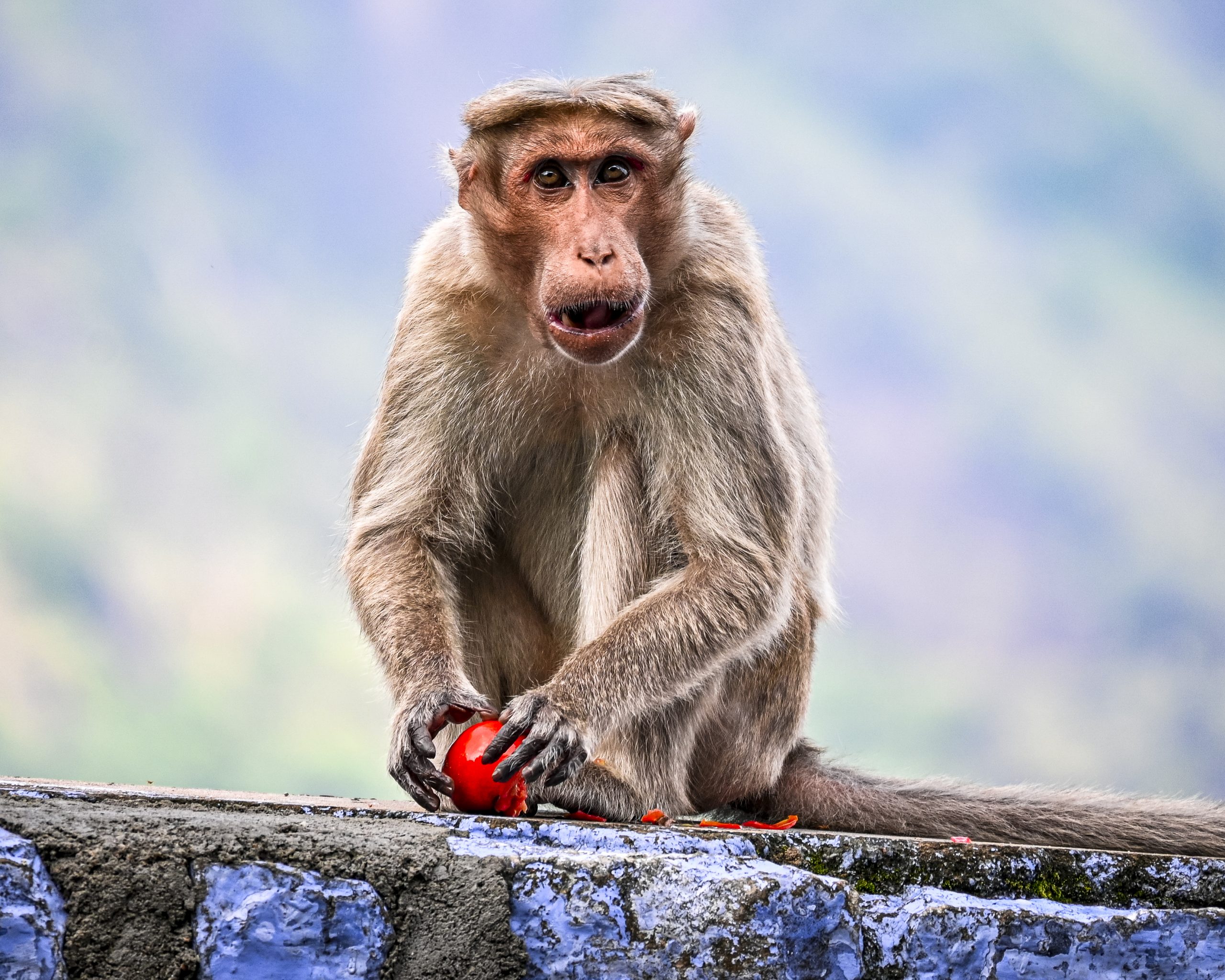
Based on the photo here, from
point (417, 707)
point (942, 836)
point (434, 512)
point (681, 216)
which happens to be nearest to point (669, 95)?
point (681, 216)

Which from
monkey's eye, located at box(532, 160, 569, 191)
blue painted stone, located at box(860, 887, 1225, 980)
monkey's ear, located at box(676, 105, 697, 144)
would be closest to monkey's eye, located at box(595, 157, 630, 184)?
monkey's eye, located at box(532, 160, 569, 191)

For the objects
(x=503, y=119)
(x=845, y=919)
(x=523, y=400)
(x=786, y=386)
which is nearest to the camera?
(x=845, y=919)

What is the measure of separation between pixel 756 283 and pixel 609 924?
2.91 metres

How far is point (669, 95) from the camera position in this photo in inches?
200

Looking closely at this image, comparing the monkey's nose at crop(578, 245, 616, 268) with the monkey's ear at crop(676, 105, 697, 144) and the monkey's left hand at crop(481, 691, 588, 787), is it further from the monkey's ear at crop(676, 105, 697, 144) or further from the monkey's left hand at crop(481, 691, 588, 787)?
the monkey's left hand at crop(481, 691, 588, 787)

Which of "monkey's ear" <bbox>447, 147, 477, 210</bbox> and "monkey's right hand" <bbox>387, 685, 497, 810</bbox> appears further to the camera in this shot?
"monkey's ear" <bbox>447, 147, 477, 210</bbox>

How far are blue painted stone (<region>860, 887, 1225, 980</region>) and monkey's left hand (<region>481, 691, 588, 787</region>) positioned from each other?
110 cm

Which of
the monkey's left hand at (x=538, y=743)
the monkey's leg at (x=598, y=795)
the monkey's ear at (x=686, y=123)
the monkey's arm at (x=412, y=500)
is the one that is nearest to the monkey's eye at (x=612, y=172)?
the monkey's ear at (x=686, y=123)

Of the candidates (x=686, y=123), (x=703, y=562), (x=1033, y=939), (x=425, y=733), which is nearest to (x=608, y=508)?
(x=703, y=562)

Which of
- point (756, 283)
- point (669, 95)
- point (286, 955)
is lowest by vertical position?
point (286, 955)

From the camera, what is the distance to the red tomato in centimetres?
416

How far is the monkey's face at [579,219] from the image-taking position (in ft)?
14.6

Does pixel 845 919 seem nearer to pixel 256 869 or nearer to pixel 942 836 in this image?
pixel 256 869

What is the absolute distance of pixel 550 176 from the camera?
4.76 metres
